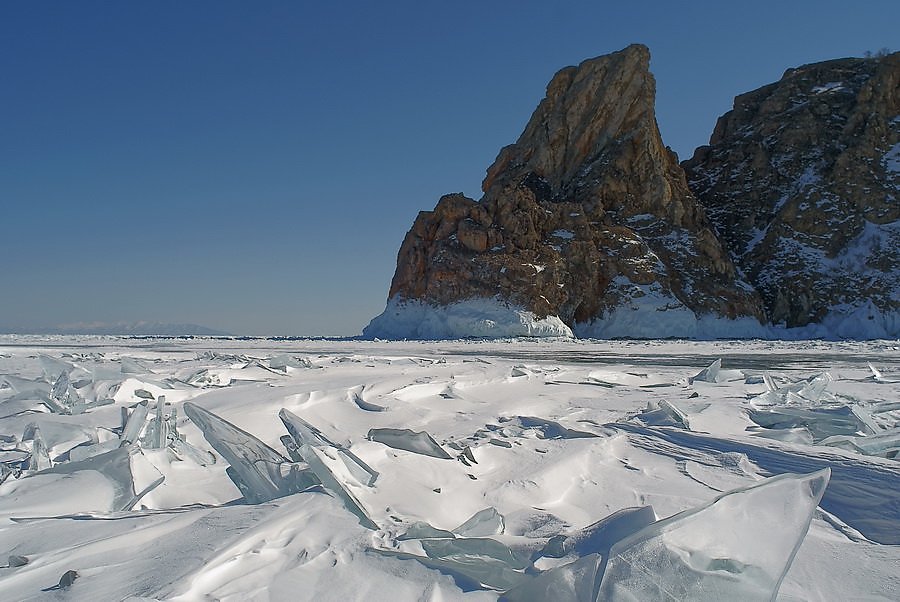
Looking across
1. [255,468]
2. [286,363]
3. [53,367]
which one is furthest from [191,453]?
[286,363]

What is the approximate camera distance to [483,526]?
6.11ft

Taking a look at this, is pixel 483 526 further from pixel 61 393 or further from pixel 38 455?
pixel 61 393

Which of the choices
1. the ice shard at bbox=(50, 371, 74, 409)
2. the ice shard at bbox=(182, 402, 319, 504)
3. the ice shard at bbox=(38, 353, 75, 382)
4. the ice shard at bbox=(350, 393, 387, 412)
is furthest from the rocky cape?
the ice shard at bbox=(182, 402, 319, 504)

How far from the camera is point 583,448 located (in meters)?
3.10

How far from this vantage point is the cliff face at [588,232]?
3691 centimetres

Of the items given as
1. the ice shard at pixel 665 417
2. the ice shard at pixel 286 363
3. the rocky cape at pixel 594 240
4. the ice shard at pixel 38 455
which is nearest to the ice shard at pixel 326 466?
→ the ice shard at pixel 38 455

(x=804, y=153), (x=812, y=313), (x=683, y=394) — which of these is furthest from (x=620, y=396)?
(x=804, y=153)

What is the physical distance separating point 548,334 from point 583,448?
3122 cm

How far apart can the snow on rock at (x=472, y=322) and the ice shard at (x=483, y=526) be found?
32.0 meters

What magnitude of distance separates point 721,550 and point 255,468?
164 centimetres

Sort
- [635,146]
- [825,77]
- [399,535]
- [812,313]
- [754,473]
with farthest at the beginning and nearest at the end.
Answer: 1. [825,77]
2. [635,146]
3. [812,313]
4. [754,473]
5. [399,535]

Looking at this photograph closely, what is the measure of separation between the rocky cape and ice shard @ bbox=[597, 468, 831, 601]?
107ft

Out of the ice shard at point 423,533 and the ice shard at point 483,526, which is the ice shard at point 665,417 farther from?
the ice shard at point 423,533

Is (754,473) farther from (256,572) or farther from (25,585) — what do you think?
(25,585)
